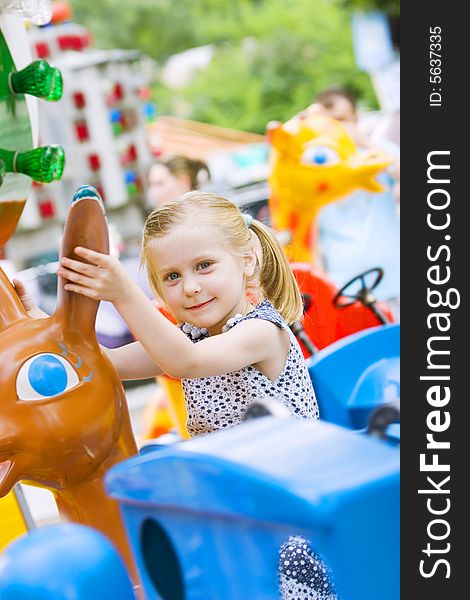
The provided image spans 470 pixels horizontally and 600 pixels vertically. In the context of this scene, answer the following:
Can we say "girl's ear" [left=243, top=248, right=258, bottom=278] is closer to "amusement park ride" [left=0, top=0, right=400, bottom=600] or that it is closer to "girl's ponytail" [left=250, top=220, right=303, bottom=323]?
"girl's ponytail" [left=250, top=220, right=303, bottom=323]

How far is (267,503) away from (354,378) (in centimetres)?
98

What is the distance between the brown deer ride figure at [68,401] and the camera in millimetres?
1315

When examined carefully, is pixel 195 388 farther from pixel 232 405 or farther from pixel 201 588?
pixel 201 588

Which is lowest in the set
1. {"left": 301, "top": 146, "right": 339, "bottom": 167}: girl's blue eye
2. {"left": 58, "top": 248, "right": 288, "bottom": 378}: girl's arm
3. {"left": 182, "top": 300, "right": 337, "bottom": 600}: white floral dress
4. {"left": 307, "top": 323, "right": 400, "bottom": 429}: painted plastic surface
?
{"left": 307, "top": 323, "right": 400, "bottom": 429}: painted plastic surface

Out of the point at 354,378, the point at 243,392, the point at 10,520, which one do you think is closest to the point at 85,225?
the point at 243,392

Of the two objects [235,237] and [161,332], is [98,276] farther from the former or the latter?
[235,237]

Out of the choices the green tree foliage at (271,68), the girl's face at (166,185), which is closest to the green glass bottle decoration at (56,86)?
the girl's face at (166,185)

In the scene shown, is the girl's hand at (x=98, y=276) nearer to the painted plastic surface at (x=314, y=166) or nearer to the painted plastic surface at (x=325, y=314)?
the painted plastic surface at (x=325, y=314)

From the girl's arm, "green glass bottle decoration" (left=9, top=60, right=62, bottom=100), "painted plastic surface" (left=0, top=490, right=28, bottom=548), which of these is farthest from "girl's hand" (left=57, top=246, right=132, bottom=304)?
"painted plastic surface" (left=0, top=490, right=28, bottom=548)

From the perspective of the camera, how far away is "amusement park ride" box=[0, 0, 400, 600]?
0.86 meters

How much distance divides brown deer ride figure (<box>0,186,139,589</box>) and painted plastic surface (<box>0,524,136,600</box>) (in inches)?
12.5

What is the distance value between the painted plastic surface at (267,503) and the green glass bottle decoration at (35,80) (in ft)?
2.34

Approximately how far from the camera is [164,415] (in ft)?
10.9

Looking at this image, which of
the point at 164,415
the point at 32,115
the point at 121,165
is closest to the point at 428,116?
the point at 32,115
